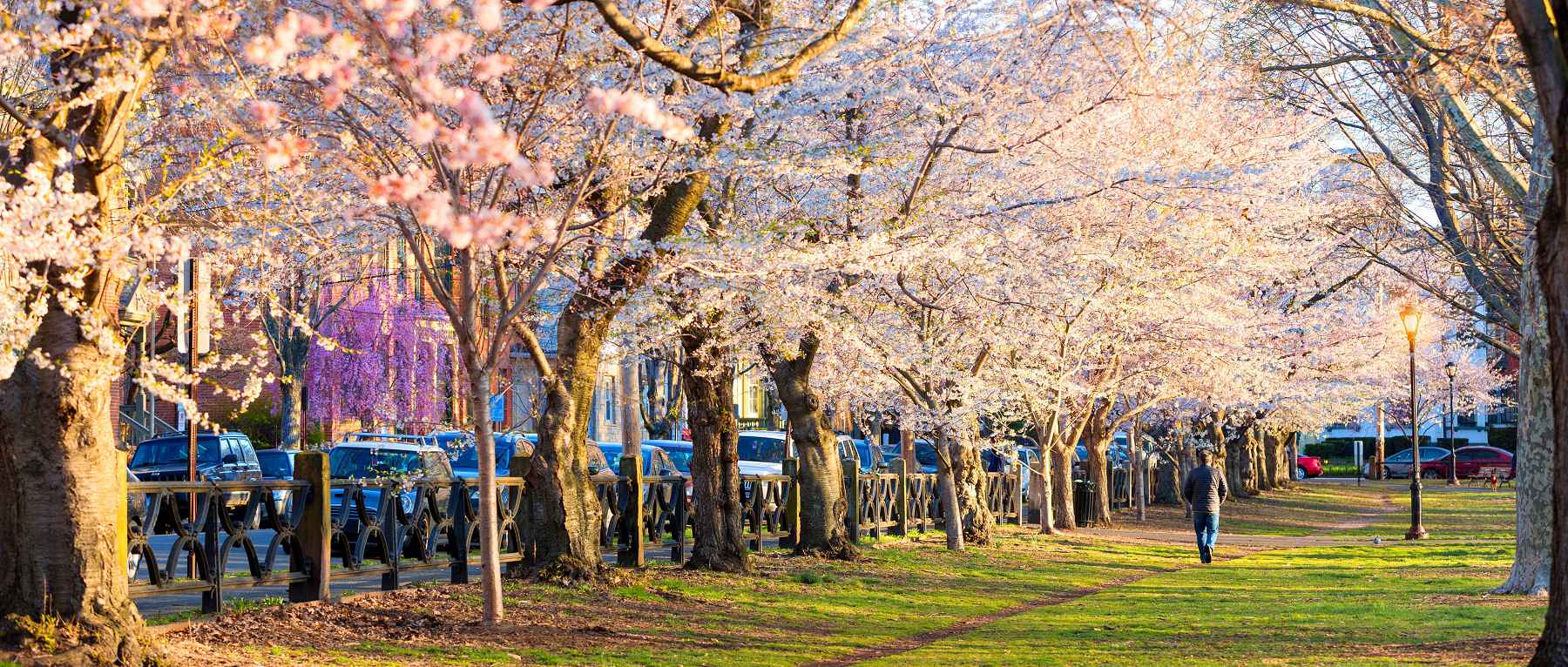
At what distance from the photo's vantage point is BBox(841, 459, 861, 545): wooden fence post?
71.5 feet

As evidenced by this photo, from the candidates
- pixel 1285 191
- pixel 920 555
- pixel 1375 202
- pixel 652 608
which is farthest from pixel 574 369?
pixel 1285 191

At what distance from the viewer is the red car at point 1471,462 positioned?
229 feet

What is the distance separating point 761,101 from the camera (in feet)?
53.0

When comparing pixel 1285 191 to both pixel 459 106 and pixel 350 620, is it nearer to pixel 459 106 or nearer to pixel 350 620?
pixel 350 620

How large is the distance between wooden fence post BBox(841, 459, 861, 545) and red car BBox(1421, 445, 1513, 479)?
53791 millimetres

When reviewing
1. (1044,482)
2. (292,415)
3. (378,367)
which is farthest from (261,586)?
(378,367)

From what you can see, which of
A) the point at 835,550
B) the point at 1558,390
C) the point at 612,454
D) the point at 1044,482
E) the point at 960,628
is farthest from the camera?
the point at 1044,482

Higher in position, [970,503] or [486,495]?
[486,495]

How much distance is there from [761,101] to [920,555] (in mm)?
8366

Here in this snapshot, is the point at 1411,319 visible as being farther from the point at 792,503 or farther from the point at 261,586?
the point at 261,586

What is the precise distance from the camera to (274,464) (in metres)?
28.5

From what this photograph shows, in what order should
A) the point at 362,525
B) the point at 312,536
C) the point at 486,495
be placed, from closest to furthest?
the point at 486,495
the point at 312,536
the point at 362,525

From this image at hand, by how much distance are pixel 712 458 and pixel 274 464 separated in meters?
14.5

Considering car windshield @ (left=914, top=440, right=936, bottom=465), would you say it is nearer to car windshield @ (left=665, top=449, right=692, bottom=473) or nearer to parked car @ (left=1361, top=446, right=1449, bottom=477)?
car windshield @ (left=665, top=449, right=692, bottom=473)
